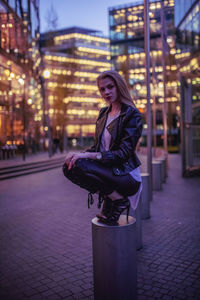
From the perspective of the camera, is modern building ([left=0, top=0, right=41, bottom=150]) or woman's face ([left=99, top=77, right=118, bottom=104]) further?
modern building ([left=0, top=0, right=41, bottom=150])

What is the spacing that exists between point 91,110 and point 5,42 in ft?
213

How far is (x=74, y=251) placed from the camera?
460 cm

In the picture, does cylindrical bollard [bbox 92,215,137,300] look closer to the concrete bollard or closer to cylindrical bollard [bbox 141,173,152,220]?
cylindrical bollard [bbox 141,173,152,220]

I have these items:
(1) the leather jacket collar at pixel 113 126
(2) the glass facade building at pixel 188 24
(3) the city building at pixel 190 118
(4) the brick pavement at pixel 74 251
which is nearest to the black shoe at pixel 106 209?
(1) the leather jacket collar at pixel 113 126

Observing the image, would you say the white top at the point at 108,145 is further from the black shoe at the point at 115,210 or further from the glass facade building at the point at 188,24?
the glass facade building at the point at 188,24

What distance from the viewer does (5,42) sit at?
21.2 meters

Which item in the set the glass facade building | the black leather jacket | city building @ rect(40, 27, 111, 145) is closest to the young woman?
the black leather jacket

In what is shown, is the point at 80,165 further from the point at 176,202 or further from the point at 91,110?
the point at 91,110

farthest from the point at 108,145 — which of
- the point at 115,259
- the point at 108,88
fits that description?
the point at 115,259

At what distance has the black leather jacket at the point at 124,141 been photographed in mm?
2410

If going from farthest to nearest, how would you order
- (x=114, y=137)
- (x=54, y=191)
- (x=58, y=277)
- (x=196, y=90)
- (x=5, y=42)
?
(x=5, y=42), (x=196, y=90), (x=54, y=191), (x=58, y=277), (x=114, y=137)

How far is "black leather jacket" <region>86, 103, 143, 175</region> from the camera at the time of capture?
2410 millimetres

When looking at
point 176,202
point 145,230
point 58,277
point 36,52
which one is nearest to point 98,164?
point 58,277

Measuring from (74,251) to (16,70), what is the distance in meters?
22.4
